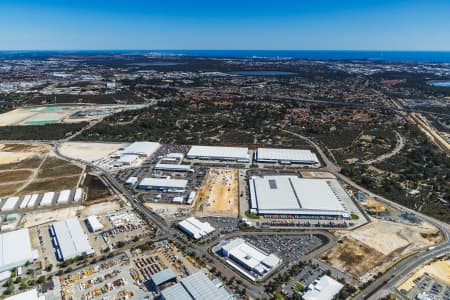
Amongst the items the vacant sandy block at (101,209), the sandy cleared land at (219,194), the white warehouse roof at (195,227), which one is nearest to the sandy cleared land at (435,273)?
the sandy cleared land at (219,194)

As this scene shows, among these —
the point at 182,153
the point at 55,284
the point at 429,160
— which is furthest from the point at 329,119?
the point at 55,284

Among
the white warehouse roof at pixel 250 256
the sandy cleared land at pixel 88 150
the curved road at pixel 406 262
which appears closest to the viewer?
the curved road at pixel 406 262

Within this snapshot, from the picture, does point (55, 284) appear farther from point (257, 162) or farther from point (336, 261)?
point (257, 162)

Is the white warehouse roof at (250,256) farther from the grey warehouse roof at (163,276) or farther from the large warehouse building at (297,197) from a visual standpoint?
the large warehouse building at (297,197)

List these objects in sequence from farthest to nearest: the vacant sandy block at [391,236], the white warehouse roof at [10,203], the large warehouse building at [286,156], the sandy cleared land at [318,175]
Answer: the large warehouse building at [286,156] < the sandy cleared land at [318,175] < the white warehouse roof at [10,203] < the vacant sandy block at [391,236]

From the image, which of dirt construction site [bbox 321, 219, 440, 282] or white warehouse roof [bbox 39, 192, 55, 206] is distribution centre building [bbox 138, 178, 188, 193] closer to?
white warehouse roof [bbox 39, 192, 55, 206]

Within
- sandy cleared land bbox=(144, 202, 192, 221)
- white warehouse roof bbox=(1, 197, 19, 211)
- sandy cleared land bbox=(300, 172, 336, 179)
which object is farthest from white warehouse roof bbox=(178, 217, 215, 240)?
white warehouse roof bbox=(1, 197, 19, 211)

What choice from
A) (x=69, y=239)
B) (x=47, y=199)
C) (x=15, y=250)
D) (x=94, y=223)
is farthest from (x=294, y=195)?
(x=47, y=199)
